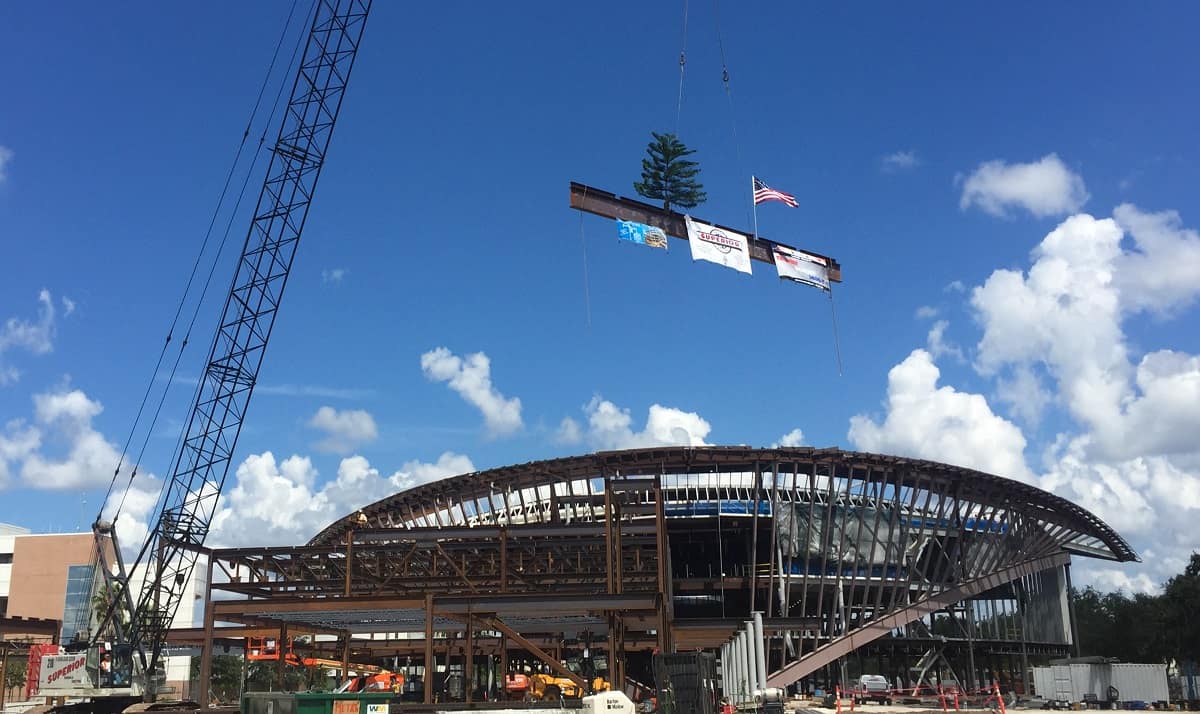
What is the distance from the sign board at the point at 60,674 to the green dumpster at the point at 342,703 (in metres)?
24.9

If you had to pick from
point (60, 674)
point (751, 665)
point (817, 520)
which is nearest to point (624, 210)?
point (751, 665)

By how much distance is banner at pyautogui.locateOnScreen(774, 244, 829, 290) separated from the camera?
4786 centimetres

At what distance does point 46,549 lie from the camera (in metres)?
115

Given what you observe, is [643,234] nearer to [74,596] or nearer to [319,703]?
[319,703]

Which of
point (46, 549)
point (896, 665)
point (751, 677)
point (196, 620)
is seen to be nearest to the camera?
point (751, 677)

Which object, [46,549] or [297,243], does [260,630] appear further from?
[46,549]

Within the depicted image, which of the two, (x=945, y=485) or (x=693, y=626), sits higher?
(x=945, y=485)

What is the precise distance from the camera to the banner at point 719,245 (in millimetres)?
44969

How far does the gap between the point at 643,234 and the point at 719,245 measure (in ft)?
12.6

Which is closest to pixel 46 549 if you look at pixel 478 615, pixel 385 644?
pixel 385 644

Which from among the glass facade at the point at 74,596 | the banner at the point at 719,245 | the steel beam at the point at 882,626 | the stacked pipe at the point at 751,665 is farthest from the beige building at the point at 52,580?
the banner at the point at 719,245

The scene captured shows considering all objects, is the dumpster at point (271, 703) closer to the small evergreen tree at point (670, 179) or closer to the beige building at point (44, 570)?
the small evergreen tree at point (670, 179)

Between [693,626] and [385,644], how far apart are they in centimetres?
2249

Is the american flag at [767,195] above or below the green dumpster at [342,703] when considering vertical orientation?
above
